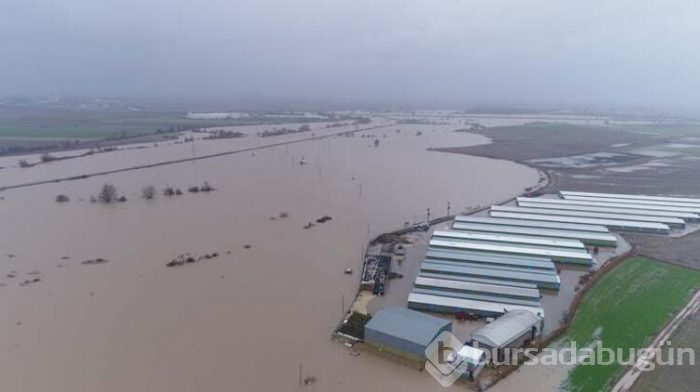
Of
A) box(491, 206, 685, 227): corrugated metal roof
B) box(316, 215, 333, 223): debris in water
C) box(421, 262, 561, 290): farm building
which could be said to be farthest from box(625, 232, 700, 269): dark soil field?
box(316, 215, 333, 223): debris in water

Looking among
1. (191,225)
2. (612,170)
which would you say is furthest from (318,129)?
(191,225)

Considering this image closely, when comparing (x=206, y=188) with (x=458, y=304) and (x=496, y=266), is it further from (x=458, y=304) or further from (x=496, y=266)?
(x=458, y=304)

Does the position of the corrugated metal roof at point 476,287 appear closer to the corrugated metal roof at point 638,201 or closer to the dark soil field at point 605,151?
the corrugated metal roof at point 638,201

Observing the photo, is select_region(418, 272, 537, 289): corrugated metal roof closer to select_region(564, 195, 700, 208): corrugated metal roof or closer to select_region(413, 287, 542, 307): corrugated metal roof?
select_region(413, 287, 542, 307): corrugated metal roof

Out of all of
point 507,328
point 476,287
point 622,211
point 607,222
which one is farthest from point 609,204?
point 507,328

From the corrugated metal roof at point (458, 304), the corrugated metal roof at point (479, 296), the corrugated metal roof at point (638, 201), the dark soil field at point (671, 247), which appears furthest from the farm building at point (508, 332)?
the corrugated metal roof at point (638, 201)
